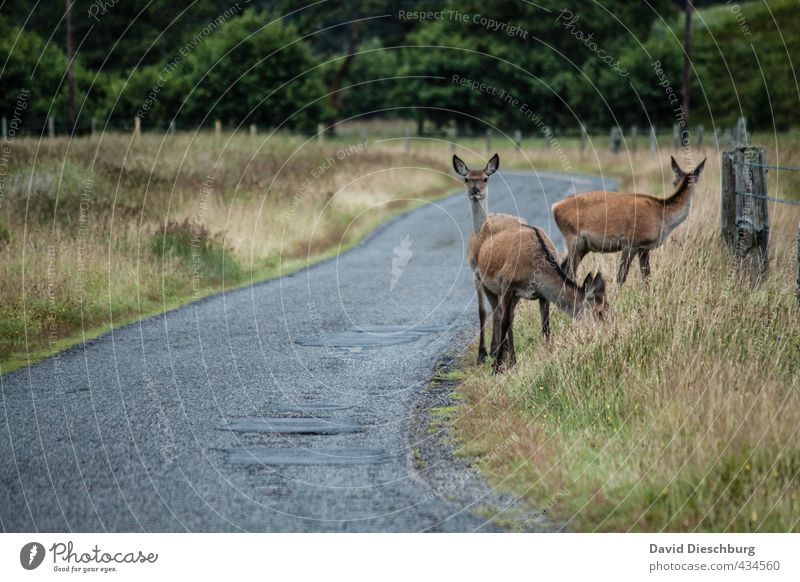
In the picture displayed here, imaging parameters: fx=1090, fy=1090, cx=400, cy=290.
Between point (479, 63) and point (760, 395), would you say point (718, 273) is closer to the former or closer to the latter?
point (760, 395)

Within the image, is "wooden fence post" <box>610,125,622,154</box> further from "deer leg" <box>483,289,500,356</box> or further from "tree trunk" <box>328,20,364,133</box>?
"deer leg" <box>483,289,500,356</box>

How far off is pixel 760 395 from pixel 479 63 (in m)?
53.7

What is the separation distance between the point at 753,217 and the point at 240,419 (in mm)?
6520

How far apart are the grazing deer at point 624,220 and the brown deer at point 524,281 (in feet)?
9.06

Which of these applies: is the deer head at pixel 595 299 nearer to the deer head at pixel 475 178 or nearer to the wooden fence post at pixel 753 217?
the deer head at pixel 475 178

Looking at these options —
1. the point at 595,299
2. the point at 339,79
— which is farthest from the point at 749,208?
the point at 339,79

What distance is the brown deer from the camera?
363 inches

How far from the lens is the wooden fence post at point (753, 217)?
12.1 meters

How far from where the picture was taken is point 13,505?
6.43m

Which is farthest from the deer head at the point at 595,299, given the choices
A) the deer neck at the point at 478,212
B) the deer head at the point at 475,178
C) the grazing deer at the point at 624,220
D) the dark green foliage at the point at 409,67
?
the dark green foliage at the point at 409,67

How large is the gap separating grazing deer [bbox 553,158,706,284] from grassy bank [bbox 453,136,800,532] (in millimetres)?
1701

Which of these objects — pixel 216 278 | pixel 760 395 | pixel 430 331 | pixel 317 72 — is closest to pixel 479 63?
pixel 317 72

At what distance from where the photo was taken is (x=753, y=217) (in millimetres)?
12141
